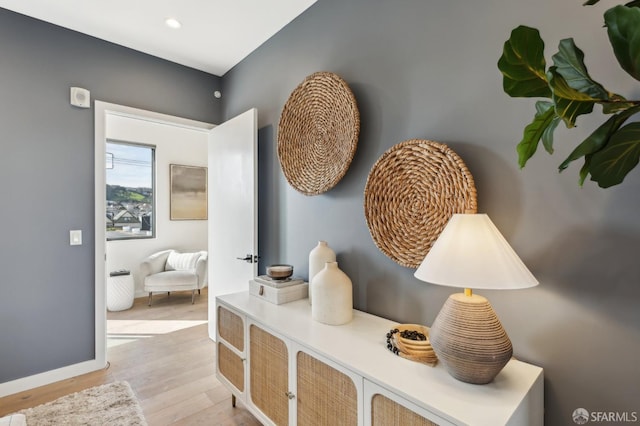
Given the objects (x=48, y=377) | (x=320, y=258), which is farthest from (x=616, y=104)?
(x=48, y=377)

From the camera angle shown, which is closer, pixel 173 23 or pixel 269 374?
pixel 269 374

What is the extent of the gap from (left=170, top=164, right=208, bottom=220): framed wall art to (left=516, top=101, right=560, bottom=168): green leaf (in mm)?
5092

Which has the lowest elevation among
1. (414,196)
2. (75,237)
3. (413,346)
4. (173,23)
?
(413,346)

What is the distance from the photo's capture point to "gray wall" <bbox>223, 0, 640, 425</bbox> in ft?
3.47

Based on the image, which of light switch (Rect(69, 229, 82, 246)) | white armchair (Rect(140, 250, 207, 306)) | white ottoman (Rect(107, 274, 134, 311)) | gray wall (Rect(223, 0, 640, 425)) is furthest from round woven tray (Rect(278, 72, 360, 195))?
white ottoman (Rect(107, 274, 134, 311))

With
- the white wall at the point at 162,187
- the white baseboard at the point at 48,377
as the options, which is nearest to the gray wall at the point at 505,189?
the white baseboard at the point at 48,377

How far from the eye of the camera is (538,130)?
2.44ft

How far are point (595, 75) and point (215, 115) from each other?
9.95 ft

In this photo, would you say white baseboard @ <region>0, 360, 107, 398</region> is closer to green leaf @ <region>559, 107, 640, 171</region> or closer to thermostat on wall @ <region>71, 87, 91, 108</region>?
thermostat on wall @ <region>71, 87, 91, 108</region>

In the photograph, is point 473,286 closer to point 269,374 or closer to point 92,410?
point 269,374

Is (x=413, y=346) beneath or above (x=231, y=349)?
above

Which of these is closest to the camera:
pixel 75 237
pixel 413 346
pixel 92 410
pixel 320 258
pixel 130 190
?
pixel 413 346

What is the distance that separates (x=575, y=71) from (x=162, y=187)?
206 inches

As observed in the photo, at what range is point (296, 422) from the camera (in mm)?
1470
